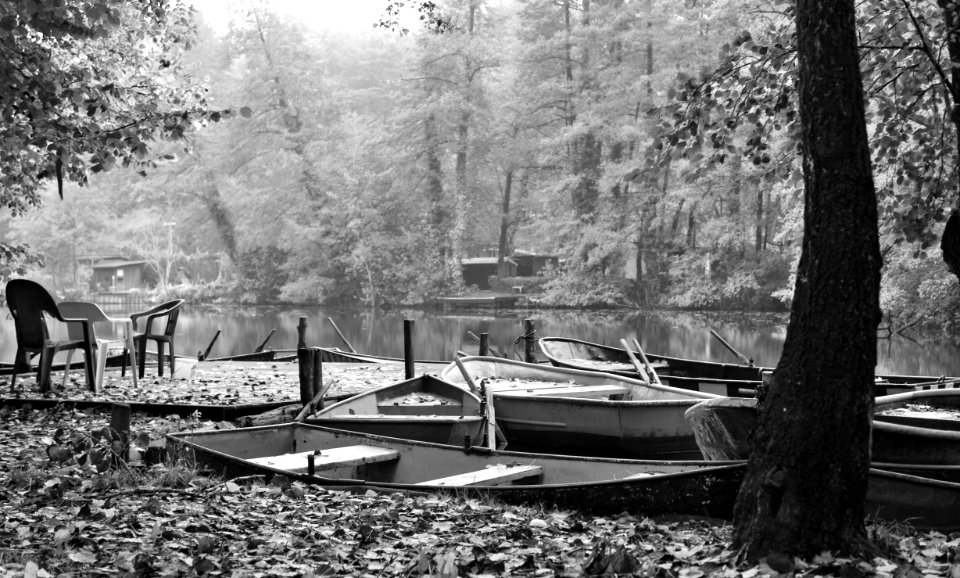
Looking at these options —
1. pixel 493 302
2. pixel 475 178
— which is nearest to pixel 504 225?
pixel 475 178

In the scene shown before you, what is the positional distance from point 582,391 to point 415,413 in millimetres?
2073

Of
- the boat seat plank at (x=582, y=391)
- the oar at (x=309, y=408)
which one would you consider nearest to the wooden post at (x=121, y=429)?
the oar at (x=309, y=408)

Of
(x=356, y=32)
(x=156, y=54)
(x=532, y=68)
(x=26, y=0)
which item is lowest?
(x=26, y=0)

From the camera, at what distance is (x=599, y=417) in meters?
9.24

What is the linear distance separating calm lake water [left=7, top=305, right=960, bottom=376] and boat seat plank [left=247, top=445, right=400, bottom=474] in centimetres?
1081

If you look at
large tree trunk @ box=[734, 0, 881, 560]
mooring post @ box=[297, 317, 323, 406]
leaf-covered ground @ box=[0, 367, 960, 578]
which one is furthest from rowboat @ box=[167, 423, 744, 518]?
large tree trunk @ box=[734, 0, 881, 560]

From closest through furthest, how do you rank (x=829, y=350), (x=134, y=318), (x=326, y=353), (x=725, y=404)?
(x=829, y=350), (x=725, y=404), (x=134, y=318), (x=326, y=353)

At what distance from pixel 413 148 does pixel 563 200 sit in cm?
697

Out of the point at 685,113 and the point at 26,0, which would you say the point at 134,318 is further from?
the point at 685,113

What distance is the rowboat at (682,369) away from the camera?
38.0ft

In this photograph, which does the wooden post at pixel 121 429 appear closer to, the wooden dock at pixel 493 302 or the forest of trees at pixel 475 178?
the forest of trees at pixel 475 178

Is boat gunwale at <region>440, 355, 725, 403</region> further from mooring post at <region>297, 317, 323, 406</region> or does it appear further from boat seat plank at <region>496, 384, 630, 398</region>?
mooring post at <region>297, 317, 323, 406</region>

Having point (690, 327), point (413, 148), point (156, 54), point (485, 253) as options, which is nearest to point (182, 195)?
point (413, 148)

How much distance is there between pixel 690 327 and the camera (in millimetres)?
30844
